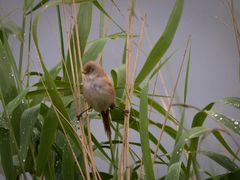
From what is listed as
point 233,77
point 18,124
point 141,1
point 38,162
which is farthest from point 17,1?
point 38,162

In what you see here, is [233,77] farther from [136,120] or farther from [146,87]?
[146,87]

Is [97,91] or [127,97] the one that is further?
[97,91]

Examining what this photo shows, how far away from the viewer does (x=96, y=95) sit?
1084mm

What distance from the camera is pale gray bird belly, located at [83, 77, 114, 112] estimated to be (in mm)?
1085

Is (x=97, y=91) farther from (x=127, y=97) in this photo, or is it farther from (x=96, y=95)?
(x=127, y=97)

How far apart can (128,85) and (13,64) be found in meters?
0.26

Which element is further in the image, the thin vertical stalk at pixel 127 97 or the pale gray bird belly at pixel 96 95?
the pale gray bird belly at pixel 96 95

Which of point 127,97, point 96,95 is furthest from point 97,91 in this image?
point 127,97

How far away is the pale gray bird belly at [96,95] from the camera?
42.7 inches

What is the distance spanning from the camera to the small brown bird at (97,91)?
3.56 ft

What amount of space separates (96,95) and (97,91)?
0.07 ft

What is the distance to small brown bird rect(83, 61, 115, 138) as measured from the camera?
42.8 inches

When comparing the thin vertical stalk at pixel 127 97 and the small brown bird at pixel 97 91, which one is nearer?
the thin vertical stalk at pixel 127 97

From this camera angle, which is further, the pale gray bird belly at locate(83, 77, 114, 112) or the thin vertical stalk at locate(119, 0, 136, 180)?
the pale gray bird belly at locate(83, 77, 114, 112)
